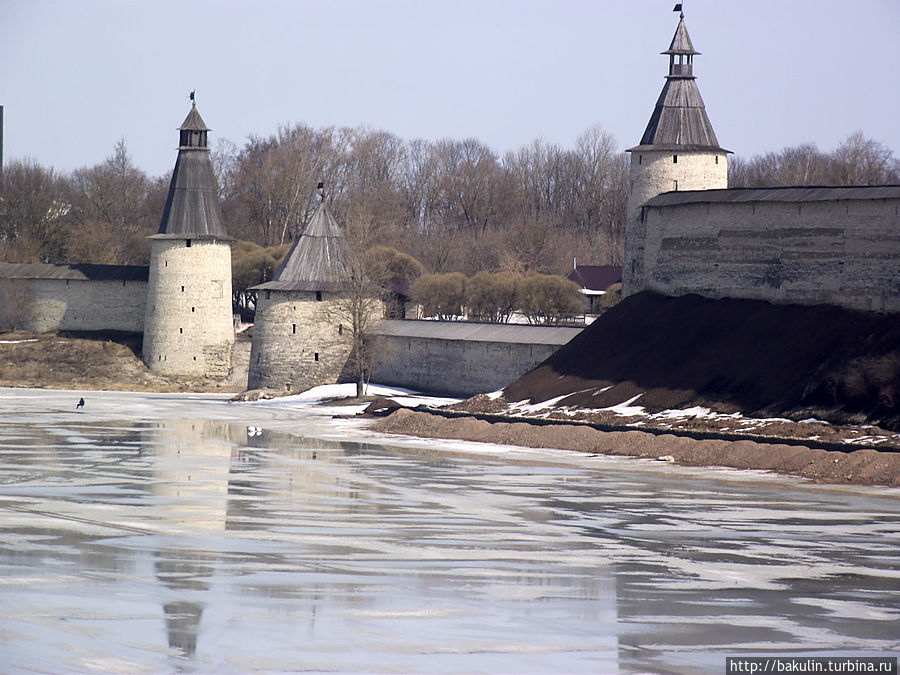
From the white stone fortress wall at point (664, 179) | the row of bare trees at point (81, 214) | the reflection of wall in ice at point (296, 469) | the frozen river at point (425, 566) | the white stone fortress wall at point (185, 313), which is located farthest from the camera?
the row of bare trees at point (81, 214)

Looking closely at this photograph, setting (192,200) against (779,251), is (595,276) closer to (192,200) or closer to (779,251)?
(192,200)

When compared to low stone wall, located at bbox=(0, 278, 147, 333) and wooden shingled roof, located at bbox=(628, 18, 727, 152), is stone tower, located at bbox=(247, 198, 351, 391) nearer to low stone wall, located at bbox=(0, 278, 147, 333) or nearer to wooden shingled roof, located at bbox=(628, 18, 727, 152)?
low stone wall, located at bbox=(0, 278, 147, 333)

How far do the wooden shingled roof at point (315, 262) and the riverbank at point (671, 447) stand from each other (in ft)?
39.1

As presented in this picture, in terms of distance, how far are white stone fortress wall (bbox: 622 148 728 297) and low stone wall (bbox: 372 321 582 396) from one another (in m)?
2.64

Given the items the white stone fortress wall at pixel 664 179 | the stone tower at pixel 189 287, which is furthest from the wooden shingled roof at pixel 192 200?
the white stone fortress wall at pixel 664 179

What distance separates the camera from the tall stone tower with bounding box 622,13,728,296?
34.0 meters

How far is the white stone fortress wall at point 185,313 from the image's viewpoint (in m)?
45.4

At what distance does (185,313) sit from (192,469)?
86.9 ft

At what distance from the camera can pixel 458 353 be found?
116 feet

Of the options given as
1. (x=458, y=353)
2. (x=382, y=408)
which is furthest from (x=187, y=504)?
(x=458, y=353)

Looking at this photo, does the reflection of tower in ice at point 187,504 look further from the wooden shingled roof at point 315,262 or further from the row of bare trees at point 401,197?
the row of bare trees at point 401,197

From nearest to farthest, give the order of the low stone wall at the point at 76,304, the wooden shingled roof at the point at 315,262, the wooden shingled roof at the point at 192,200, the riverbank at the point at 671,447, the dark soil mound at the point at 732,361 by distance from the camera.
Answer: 1. the riverbank at the point at 671,447
2. the dark soil mound at the point at 732,361
3. the wooden shingled roof at the point at 315,262
4. the wooden shingled roof at the point at 192,200
5. the low stone wall at the point at 76,304

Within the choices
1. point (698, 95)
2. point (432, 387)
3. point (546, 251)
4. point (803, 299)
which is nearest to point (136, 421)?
point (432, 387)

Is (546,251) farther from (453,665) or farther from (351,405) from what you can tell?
(453,665)
